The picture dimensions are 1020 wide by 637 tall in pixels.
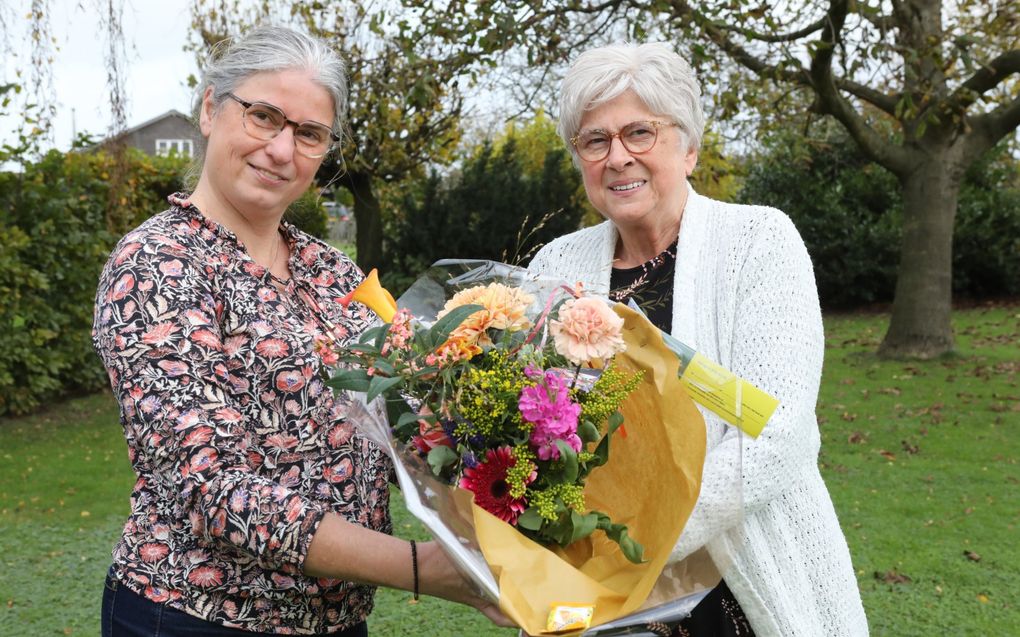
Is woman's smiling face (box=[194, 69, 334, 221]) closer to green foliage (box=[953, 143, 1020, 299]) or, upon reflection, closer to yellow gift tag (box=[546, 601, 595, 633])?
yellow gift tag (box=[546, 601, 595, 633])

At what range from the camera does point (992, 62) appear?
9.58 meters

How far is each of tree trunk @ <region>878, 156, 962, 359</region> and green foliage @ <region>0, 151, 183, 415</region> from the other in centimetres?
866

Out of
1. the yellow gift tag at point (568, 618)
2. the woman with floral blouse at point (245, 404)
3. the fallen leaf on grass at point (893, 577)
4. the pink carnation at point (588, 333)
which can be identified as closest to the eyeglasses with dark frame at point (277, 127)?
the woman with floral blouse at point (245, 404)

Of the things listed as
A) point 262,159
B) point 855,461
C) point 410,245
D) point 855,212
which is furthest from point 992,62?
point 262,159

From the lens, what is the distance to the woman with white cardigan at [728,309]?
203cm

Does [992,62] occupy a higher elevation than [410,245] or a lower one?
higher

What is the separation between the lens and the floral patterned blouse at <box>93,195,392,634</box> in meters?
1.70

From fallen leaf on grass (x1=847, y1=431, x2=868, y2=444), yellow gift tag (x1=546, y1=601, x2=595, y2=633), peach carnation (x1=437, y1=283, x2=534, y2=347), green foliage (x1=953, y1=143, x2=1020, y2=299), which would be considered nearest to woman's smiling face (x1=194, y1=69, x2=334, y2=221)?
peach carnation (x1=437, y1=283, x2=534, y2=347)

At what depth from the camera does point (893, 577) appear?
5074 mm

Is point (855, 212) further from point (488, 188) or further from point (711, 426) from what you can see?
point (711, 426)

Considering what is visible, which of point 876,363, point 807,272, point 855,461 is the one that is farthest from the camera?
point 876,363

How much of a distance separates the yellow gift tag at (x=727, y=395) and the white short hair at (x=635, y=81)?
0.83 meters

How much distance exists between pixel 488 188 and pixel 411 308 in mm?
12913

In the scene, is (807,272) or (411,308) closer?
(411,308)
